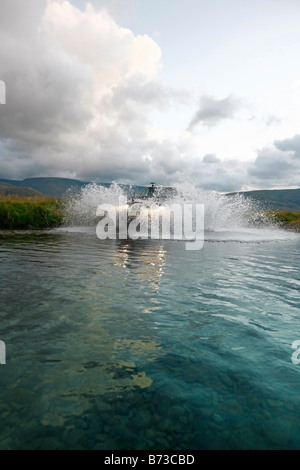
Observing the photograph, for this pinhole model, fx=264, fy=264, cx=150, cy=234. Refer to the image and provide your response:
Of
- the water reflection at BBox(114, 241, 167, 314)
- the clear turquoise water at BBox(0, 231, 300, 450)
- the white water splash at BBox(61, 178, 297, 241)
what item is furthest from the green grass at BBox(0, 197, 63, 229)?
the clear turquoise water at BBox(0, 231, 300, 450)

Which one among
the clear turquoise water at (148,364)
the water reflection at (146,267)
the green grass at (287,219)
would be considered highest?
the green grass at (287,219)

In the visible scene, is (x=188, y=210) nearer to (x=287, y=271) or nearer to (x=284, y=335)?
(x=287, y=271)

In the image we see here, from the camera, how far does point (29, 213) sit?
2738 cm

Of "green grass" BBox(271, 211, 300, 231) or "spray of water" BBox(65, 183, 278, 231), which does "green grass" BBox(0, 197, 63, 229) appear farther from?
"green grass" BBox(271, 211, 300, 231)

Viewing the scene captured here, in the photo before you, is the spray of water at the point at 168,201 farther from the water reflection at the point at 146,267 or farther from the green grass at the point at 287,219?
the green grass at the point at 287,219

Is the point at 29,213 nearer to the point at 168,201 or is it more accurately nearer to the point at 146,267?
the point at 168,201

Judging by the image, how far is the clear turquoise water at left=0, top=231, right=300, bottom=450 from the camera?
2994 mm

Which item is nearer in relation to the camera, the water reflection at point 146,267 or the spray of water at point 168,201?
the water reflection at point 146,267

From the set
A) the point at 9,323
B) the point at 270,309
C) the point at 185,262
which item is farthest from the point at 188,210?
the point at 9,323

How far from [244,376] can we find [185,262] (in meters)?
8.46

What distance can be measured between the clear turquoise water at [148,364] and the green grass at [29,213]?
19178 mm

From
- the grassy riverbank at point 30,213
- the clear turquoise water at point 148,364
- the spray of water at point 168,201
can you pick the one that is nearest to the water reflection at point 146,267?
the clear turquoise water at point 148,364

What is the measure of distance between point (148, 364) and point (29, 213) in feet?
87.3

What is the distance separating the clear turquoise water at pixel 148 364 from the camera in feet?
9.82
